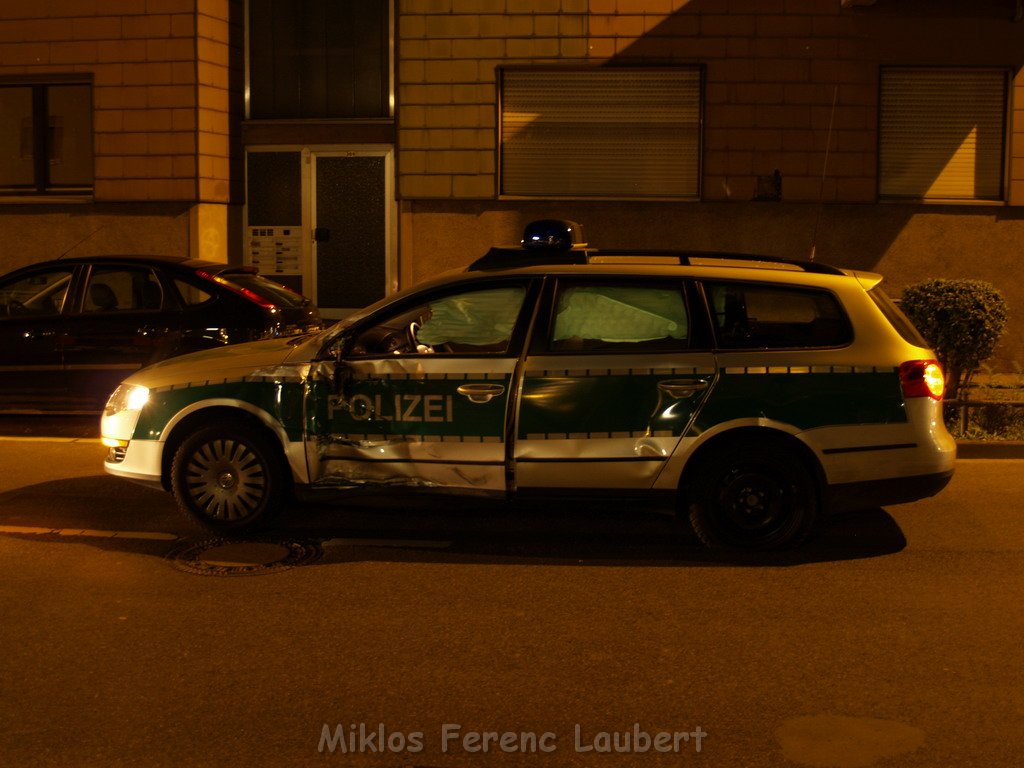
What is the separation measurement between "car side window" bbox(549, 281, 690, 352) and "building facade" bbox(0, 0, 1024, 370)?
8.76m

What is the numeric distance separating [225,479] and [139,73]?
10410mm

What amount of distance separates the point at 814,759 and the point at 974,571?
2.78 m

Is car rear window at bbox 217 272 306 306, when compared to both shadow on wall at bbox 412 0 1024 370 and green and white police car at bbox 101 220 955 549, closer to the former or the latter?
green and white police car at bbox 101 220 955 549

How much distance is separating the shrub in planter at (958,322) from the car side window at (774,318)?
422 centimetres

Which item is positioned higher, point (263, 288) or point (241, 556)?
point (263, 288)

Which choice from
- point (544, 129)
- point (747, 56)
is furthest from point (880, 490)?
point (544, 129)

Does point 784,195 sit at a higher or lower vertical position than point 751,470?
higher

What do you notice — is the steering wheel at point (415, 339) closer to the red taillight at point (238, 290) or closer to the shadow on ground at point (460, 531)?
the shadow on ground at point (460, 531)

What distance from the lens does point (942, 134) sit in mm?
15961

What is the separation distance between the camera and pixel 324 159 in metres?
17.4

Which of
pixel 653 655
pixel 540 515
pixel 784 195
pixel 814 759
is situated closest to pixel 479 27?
pixel 784 195

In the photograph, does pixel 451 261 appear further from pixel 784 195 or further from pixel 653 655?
pixel 653 655

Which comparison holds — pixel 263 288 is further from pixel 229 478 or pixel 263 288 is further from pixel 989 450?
pixel 989 450

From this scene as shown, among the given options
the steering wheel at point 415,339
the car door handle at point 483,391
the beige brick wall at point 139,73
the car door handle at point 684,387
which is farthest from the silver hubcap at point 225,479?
the beige brick wall at point 139,73
